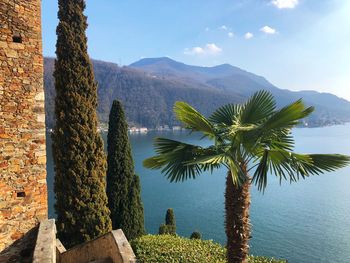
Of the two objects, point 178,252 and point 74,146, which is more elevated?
point 74,146

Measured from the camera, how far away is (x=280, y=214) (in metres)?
39.3

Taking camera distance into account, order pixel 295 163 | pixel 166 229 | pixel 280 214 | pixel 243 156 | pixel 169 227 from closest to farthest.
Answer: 1. pixel 295 163
2. pixel 243 156
3. pixel 166 229
4. pixel 169 227
5. pixel 280 214

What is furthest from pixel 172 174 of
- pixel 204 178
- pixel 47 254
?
pixel 204 178

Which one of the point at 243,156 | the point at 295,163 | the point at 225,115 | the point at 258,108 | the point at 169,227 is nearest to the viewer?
the point at 295,163

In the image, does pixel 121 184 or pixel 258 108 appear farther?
pixel 121 184

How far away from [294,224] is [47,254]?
1346 inches

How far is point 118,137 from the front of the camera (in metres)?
18.5

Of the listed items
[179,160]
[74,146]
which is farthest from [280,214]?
[179,160]

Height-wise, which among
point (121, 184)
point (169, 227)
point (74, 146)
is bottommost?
point (169, 227)

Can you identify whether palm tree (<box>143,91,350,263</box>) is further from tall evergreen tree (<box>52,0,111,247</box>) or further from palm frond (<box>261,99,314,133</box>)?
tall evergreen tree (<box>52,0,111,247</box>)

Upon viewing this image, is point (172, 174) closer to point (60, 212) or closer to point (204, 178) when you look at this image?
point (60, 212)

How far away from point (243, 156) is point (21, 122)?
4.31m

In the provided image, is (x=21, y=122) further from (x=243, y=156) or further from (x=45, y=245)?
(x=243, y=156)

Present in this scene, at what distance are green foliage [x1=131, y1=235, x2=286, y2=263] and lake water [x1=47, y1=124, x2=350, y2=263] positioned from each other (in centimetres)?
1095
